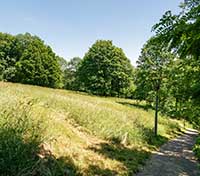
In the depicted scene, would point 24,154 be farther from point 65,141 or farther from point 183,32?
point 183,32

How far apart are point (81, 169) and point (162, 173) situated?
10.5 ft

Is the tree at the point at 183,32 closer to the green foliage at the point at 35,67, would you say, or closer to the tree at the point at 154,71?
the tree at the point at 154,71

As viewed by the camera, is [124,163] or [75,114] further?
[75,114]

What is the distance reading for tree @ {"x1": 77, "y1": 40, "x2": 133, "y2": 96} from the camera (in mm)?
42781

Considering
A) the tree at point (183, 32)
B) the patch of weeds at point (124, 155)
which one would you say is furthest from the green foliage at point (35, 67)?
the tree at point (183, 32)

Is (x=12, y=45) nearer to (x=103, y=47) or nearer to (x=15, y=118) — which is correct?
(x=103, y=47)

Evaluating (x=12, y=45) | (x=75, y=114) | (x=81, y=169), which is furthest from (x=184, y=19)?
(x=12, y=45)

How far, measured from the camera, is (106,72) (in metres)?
43.9

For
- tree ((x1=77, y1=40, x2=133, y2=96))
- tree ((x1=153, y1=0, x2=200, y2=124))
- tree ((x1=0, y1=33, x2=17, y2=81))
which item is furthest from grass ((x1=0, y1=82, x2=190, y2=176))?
tree ((x1=0, y1=33, x2=17, y2=81))

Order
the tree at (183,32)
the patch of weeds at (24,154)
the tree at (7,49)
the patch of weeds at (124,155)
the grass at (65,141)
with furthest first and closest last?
1. the tree at (7,49)
2. the patch of weeds at (124,155)
3. the grass at (65,141)
4. the patch of weeds at (24,154)
5. the tree at (183,32)

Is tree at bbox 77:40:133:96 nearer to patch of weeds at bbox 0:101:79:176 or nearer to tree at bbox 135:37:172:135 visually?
tree at bbox 135:37:172:135

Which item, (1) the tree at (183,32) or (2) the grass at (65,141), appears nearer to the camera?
(1) the tree at (183,32)

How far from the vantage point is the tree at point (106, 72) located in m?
42.8

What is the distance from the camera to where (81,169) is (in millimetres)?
7105
